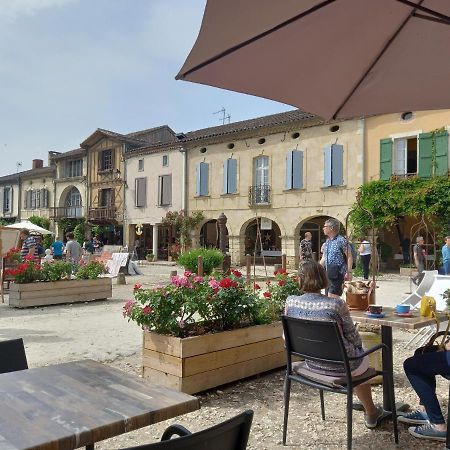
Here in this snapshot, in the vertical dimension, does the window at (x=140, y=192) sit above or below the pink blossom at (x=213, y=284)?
above

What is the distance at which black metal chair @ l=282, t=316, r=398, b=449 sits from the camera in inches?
115

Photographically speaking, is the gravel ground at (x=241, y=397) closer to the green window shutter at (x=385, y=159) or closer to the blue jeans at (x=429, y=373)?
the blue jeans at (x=429, y=373)

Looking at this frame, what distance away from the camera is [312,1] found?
2572 millimetres

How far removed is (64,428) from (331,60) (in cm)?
262

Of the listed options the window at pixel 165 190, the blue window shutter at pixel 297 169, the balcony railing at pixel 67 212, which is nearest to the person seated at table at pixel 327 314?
the blue window shutter at pixel 297 169

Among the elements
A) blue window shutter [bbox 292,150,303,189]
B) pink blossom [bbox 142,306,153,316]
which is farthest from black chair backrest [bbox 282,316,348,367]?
blue window shutter [bbox 292,150,303,189]

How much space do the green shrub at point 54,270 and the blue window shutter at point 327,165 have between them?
42.3ft

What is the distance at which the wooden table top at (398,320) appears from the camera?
130 inches

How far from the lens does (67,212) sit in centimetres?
3319

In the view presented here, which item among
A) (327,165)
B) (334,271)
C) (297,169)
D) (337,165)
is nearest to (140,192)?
(297,169)

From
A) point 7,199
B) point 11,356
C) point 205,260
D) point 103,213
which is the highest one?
point 7,199

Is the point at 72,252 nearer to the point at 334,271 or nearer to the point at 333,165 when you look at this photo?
the point at 334,271

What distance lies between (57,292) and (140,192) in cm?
1896

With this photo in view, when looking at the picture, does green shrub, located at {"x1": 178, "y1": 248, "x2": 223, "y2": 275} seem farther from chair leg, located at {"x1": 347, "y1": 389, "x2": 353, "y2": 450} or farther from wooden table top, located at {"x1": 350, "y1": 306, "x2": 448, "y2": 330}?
chair leg, located at {"x1": 347, "y1": 389, "x2": 353, "y2": 450}
